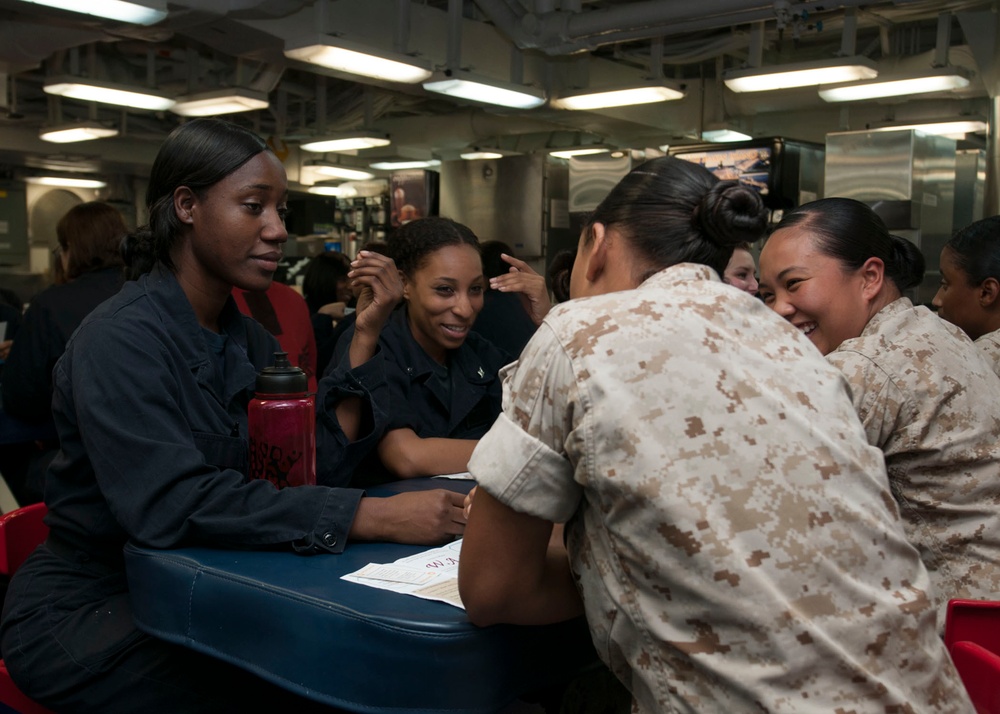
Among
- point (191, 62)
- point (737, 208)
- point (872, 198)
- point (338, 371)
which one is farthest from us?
point (191, 62)

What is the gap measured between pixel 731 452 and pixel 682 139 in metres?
9.69

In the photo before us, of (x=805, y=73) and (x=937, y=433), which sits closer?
(x=937, y=433)

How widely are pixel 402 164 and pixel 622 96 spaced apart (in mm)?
5978

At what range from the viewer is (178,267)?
1.99 meters

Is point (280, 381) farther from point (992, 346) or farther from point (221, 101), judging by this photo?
point (221, 101)

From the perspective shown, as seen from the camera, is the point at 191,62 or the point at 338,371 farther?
the point at 191,62

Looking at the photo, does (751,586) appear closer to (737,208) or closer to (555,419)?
(555,419)

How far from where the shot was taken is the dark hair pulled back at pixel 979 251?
11.2 feet

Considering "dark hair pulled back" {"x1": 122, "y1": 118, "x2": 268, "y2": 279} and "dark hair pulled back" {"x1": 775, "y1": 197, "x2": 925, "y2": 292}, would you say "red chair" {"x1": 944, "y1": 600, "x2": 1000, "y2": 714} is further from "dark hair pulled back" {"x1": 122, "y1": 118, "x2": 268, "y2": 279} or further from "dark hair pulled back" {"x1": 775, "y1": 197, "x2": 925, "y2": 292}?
"dark hair pulled back" {"x1": 122, "y1": 118, "x2": 268, "y2": 279}

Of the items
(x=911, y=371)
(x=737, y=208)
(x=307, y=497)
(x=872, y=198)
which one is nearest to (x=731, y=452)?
(x=737, y=208)

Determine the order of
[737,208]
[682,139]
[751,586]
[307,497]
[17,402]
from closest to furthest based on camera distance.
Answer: [751,586] < [737,208] < [307,497] < [17,402] < [682,139]

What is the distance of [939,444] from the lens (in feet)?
6.25

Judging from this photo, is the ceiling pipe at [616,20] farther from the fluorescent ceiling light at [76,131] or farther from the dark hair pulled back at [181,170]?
the fluorescent ceiling light at [76,131]

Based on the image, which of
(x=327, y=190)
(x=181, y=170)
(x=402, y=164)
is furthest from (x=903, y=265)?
(x=327, y=190)
